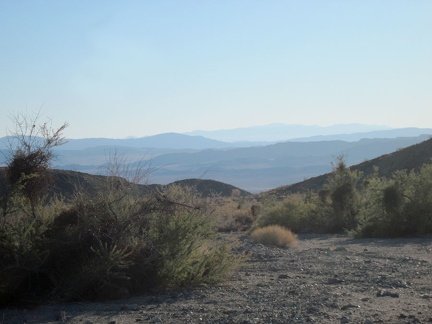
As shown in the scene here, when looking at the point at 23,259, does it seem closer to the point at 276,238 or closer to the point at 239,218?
the point at 276,238

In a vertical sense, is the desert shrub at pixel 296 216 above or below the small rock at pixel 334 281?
below

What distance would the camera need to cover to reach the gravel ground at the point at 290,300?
9648 mm

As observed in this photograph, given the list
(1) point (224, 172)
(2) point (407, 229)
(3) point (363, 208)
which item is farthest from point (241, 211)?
(1) point (224, 172)

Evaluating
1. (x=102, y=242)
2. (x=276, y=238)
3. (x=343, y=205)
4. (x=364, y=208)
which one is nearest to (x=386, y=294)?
(x=102, y=242)

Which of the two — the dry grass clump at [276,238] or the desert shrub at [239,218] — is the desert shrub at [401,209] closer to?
the dry grass clump at [276,238]

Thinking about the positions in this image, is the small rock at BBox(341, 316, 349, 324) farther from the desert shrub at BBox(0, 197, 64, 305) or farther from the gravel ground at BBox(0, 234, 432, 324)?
the desert shrub at BBox(0, 197, 64, 305)

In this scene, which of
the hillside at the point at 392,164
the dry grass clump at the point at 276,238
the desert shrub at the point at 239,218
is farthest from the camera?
the hillside at the point at 392,164

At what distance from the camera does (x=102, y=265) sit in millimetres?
11031

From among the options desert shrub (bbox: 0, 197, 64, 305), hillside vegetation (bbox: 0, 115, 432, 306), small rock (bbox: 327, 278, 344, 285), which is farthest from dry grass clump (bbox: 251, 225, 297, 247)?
desert shrub (bbox: 0, 197, 64, 305)

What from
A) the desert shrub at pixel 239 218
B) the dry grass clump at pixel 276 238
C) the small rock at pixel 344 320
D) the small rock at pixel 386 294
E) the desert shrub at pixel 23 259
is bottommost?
the desert shrub at pixel 239 218

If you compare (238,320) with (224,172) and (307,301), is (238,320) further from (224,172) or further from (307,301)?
(224,172)

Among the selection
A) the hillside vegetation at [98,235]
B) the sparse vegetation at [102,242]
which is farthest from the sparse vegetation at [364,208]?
the sparse vegetation at [102,242]

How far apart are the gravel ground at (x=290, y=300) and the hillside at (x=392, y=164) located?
41.1 meters

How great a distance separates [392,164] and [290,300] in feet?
166
